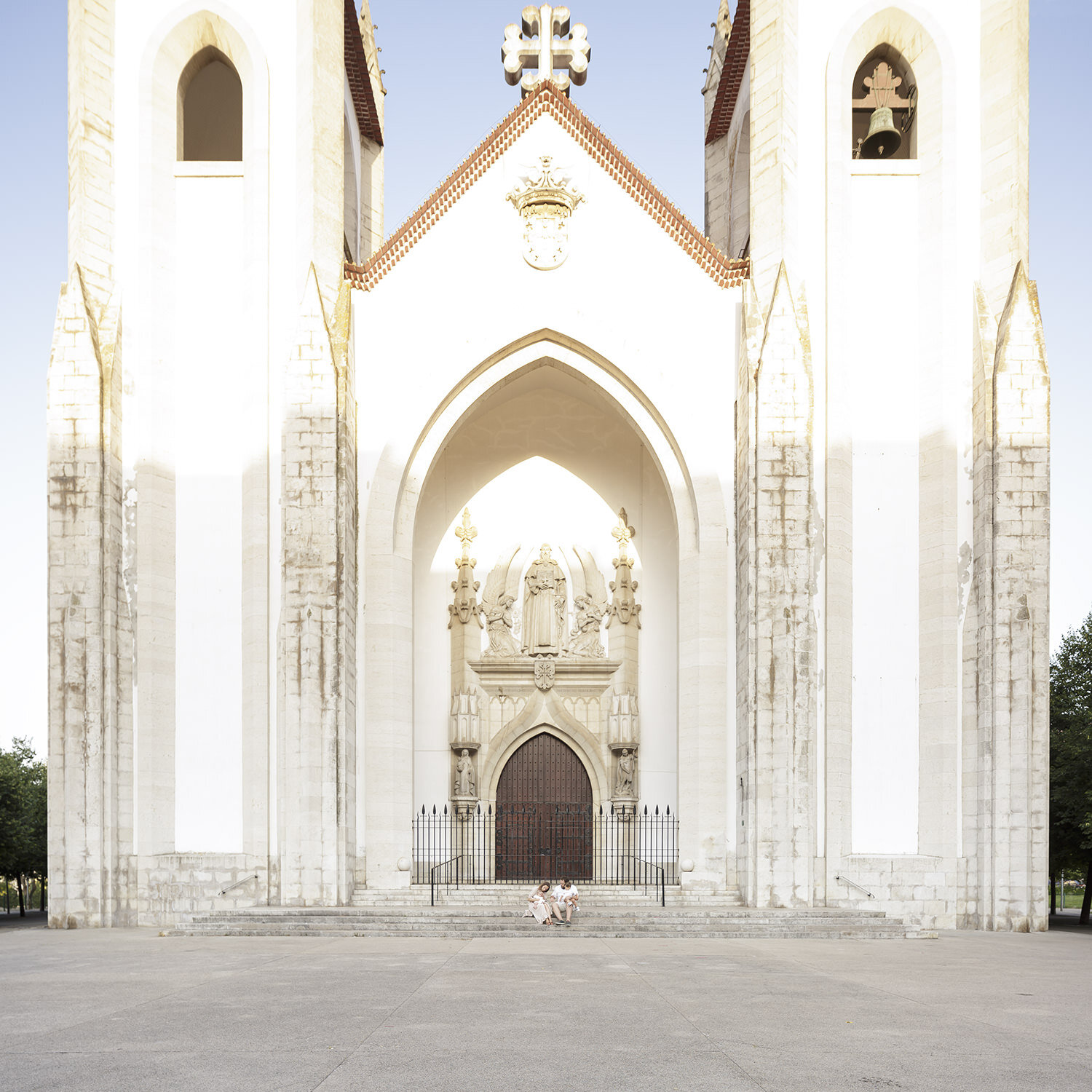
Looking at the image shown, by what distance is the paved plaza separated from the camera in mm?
6922

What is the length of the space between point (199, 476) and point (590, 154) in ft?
28.2

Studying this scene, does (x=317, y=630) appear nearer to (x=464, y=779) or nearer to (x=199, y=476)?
(x=199, y=476)

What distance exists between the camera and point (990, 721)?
18.7 meters

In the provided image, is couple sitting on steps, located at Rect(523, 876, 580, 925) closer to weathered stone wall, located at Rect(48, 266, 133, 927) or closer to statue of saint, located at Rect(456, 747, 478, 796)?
statue of saint, located at Rect(456, 747, 478, 796)

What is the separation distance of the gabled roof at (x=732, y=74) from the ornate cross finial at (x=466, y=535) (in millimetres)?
10216

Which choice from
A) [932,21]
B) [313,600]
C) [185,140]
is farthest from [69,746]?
[932,21]

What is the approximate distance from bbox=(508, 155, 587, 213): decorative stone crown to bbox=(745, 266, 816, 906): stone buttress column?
156 inches

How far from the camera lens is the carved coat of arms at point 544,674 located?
77.0ft

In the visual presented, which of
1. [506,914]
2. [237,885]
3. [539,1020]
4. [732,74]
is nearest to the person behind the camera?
[539,1020]

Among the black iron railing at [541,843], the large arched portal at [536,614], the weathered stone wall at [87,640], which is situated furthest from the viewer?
the black iron railing at [541,843]

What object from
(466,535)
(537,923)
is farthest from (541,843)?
(537,923)

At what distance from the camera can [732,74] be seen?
25250mm

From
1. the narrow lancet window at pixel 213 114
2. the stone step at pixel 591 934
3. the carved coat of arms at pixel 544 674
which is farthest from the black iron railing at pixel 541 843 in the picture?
the narrow lancet window at pixel 213 114

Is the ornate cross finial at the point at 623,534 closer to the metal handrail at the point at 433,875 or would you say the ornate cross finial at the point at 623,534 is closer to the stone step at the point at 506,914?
the metal handrail at the point at 433,875
